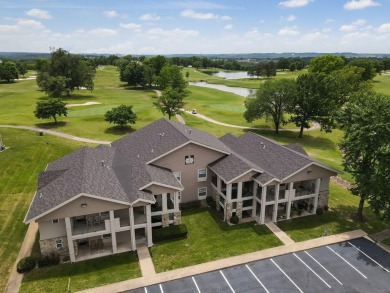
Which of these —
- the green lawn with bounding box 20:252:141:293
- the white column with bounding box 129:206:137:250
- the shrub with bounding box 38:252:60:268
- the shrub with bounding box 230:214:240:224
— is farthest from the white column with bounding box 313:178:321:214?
the shrub with bounding box 38:252:60:268

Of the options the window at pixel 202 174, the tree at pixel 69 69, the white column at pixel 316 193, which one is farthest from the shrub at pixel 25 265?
the tree at pixel 69 69

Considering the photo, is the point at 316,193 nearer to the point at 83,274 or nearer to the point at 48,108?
the point at 83,274

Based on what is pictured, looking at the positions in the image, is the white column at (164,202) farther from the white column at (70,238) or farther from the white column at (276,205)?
the white column at (276,205)

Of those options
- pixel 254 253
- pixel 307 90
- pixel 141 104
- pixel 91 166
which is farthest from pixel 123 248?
pixel 141 104

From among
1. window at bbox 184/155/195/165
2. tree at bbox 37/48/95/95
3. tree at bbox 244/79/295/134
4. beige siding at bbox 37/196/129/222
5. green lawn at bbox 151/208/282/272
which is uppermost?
tree at bbox 37/48/95/95

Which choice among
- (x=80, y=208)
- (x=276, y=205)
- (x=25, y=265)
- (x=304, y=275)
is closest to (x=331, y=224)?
(x=276, y=205)

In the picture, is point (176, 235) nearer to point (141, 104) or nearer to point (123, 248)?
point (123, 248)

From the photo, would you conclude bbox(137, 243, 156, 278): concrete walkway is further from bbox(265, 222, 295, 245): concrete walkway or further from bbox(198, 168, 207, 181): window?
bbox(265, 222, 295, 245): concrete walkway
